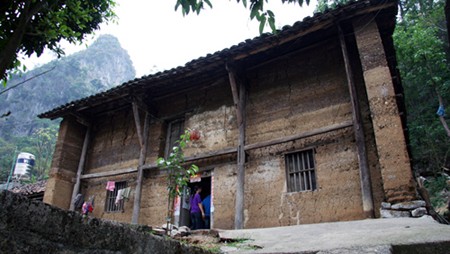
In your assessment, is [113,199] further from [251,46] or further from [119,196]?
[251,46]

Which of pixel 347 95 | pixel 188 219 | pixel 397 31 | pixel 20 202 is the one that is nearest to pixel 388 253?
pixel 20 202

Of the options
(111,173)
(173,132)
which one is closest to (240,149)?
(173,132)

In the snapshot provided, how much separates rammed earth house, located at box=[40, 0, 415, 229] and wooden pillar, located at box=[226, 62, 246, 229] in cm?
3

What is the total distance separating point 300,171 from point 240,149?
1651mm

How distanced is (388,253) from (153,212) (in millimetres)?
8105

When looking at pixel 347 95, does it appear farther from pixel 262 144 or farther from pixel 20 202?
pixel 20 202

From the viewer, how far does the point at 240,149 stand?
8.72 metres

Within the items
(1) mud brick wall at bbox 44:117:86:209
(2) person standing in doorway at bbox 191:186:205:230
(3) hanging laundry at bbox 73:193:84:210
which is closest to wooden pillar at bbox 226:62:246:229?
(2) person standing in doorway at bbox 191:186:205:230

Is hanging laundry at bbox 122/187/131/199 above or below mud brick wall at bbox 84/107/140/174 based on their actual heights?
below

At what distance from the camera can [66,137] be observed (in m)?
12.2

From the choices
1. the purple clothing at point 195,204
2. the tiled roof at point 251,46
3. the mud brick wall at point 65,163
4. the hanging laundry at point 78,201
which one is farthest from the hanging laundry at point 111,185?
the purple clothing at point 195,204

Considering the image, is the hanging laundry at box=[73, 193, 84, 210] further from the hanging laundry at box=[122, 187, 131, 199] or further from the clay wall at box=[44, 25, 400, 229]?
the hanging laundry at box=[122, 187, 131, 199]

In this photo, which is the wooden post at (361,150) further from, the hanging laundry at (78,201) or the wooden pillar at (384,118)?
the hanging laundry at (78,201)

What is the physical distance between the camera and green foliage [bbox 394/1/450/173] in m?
15.8
